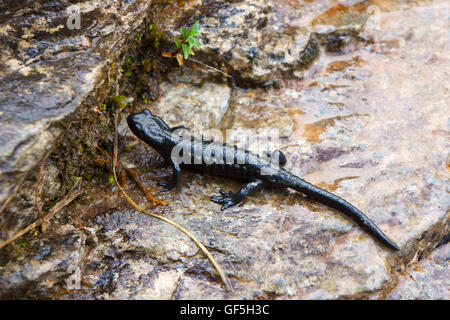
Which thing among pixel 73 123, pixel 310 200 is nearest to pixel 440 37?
pixel 310 200

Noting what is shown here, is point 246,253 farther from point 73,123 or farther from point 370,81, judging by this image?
point 370,81

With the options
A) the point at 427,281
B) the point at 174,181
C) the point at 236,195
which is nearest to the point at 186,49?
the point at 174,181

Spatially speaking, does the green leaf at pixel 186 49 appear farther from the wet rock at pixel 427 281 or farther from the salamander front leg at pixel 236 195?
the wet rock at pixel 427 281

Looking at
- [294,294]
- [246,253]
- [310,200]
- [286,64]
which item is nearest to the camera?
[294,294]

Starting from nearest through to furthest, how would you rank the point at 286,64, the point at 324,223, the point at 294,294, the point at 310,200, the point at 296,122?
the point at 294,294 < the point at 324,223 < the point at 310,200 < the point at 296,122 < the point at 286,64

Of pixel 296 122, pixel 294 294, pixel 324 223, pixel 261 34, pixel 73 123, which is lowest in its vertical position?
pixel 294 294

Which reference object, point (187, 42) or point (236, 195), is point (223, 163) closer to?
point (236, 195)
